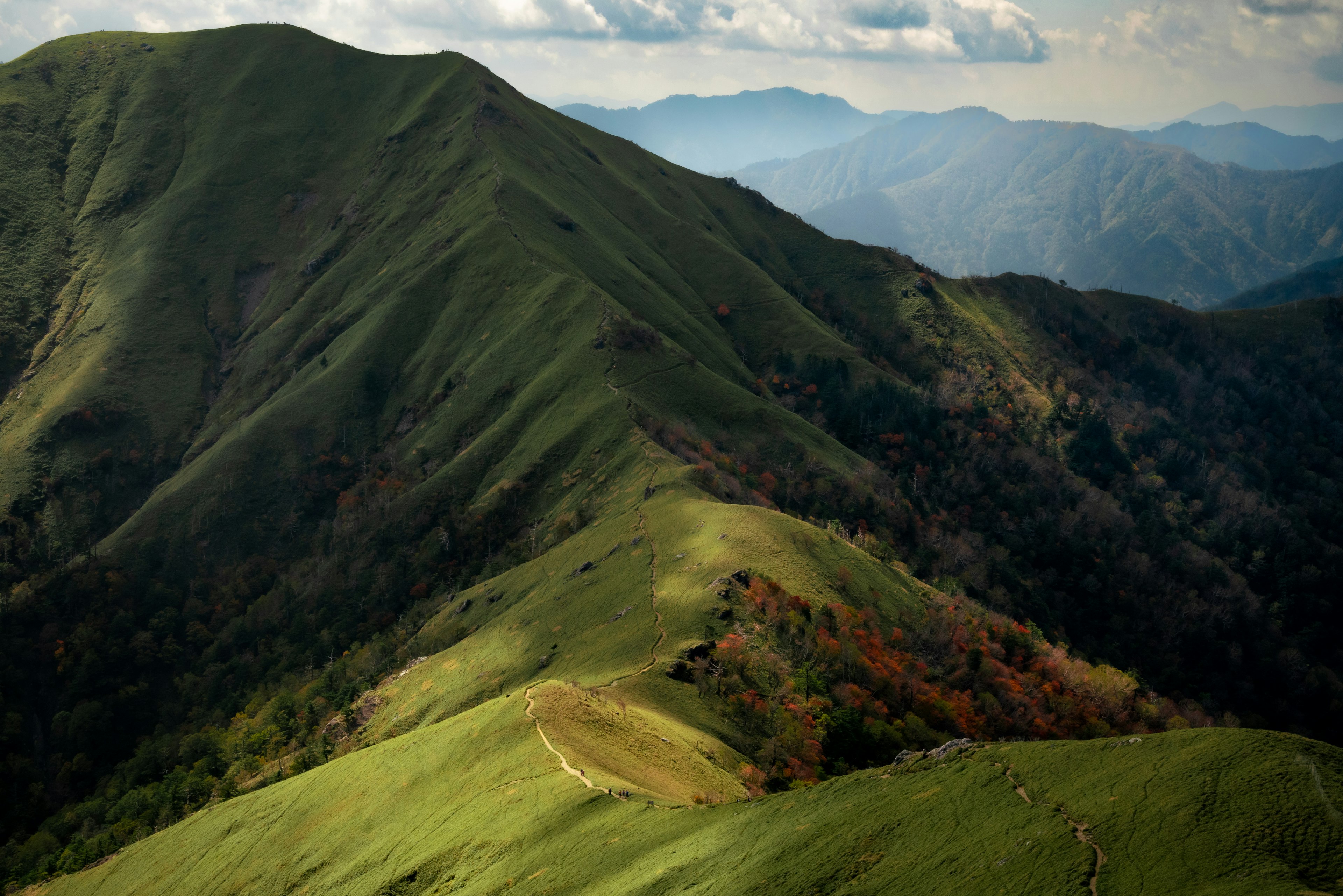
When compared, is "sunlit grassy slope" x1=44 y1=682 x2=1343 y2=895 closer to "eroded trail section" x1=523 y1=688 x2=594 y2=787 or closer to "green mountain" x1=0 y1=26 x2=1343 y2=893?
"green mountain" x1=0 y1=26 x2=1343 y2=893

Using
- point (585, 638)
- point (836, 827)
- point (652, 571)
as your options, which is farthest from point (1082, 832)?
point (652, 571)

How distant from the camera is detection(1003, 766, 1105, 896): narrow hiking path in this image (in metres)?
25.7

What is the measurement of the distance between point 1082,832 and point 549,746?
109ft

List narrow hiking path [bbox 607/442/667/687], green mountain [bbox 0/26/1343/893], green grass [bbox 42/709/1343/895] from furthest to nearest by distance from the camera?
1. narrow hiking path [bbox 607/442/667/687]
2. green mountain [bbox 0/26/1343/893]
3. green grass [bbox 42/709/1343/895]

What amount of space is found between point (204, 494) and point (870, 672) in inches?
5550

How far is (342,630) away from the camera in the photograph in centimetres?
13500

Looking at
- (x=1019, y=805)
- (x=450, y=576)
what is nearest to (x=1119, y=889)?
(x=1019, y=805)

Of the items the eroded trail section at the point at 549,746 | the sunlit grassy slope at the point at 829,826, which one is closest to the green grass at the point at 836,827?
the sunlit grassy slope at the point at 829,826

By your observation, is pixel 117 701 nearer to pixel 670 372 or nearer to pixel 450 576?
pixel 450 576

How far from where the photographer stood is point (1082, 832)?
28.2m

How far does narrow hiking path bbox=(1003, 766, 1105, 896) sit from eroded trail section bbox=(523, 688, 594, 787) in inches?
943

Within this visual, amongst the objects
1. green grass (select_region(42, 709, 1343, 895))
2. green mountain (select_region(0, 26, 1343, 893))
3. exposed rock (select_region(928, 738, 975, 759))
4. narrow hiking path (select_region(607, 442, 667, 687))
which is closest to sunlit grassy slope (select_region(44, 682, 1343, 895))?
green grass (select_region(42, 709, 1343, 895))

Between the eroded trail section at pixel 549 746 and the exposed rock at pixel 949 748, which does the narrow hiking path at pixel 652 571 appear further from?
the exposed rock at pixel 949 748

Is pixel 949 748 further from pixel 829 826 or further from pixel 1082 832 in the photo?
pixel 1082 832
